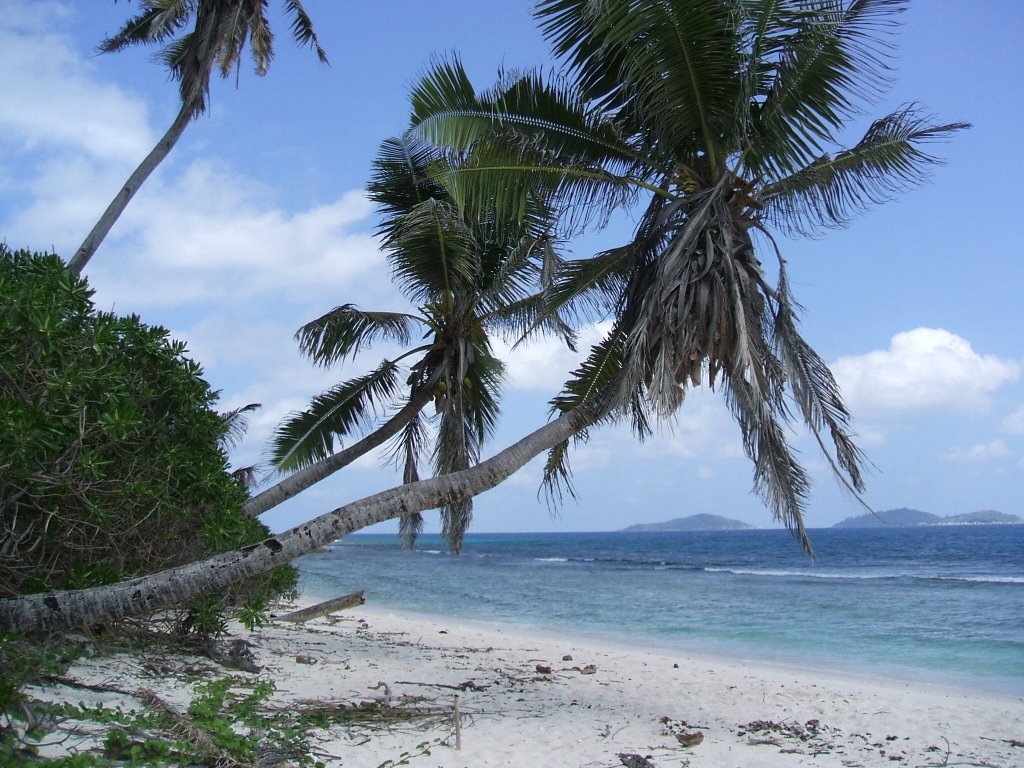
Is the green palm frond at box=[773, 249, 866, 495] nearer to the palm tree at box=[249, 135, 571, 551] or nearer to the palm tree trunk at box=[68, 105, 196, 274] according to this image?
the palm tree at box=[249, 135, 571, 551]

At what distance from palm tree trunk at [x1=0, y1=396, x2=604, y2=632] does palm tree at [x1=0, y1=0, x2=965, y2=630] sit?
3cm

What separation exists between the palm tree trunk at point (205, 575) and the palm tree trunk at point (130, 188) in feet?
18.5

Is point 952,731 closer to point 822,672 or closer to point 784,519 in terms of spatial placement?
point 784,519

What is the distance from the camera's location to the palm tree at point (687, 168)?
6.35 meters

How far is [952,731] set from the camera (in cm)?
766

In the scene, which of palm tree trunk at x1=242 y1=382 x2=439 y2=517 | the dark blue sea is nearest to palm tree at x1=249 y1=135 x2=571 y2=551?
palm tree trunk at x1=242 y1=382 x2=439 y2=517

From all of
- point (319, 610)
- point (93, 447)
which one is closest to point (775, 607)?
point (319, 610)

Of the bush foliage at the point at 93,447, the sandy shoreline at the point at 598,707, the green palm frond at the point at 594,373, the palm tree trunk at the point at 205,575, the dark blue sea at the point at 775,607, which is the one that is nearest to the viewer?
the bush foliage at the point at 93,447

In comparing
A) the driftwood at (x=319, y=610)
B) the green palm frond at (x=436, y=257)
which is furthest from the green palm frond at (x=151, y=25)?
the driftwood at (x=319, y=610)

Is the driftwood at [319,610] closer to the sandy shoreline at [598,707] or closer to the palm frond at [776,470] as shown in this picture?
the sandy shoreline at [598,707]

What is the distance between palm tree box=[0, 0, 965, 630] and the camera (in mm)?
6352

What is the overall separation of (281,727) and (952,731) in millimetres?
6273

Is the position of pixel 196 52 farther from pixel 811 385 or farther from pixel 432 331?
pixel 811 385

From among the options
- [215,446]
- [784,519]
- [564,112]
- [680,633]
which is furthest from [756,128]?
[680,633]
